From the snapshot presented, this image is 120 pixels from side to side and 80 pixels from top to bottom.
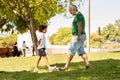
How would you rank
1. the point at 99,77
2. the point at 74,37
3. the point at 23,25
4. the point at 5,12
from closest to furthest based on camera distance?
the point at 99,77, the point at 74,37, the point at 5,12, the point at 23,25

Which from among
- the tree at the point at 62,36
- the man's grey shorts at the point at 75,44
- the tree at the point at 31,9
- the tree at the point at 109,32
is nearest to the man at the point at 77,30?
the man's grey shorts at the point at 75,44

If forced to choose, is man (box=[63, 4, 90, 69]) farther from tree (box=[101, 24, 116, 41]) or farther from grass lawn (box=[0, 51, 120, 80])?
tree (box=[101, 24, 116, 41])

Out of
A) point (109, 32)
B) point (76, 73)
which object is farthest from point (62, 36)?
point (76, 73)

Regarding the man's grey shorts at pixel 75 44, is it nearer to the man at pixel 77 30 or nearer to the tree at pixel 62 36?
the man at pixel 77 30

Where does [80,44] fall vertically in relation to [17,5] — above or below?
below

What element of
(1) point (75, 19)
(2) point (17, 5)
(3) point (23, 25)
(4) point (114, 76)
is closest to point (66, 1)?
(2) point (17, 5)

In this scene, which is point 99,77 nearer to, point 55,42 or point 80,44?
point 80,44

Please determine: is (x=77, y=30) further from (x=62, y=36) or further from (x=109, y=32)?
(x=62, y=36)

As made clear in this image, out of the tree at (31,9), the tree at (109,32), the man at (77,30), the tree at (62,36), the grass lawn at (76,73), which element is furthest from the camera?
the tree at (62,36)

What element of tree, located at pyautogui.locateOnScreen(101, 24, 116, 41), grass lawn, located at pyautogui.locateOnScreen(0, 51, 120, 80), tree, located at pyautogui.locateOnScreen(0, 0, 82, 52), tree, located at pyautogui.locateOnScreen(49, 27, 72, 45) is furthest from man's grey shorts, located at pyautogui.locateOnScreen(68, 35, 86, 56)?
tree, located at pyautogui.locateOnScreen(101, 24, 116, 41)

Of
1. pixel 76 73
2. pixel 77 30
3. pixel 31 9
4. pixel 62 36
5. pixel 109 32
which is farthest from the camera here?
pixel 62 36

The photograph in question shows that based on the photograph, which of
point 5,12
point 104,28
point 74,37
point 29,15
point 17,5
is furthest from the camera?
point 104,28

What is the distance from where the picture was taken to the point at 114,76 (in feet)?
32.1

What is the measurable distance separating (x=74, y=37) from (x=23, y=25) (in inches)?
1411
